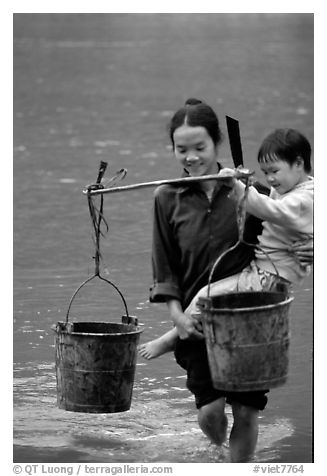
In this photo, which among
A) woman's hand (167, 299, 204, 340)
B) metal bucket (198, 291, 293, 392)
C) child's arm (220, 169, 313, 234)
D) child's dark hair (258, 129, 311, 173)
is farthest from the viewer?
child's dark hair (258, 129, 311, 173)

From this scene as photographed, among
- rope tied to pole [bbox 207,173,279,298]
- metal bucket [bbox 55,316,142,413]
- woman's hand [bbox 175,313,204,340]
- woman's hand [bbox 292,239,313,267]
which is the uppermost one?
rope tied to pole [bbox 207,173,279,298]

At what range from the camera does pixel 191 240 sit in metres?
4.82

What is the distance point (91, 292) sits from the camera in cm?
843

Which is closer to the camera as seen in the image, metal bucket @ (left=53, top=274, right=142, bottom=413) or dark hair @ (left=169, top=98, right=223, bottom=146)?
dark hair @ (left=169, top=98, right=223, bottom=146)

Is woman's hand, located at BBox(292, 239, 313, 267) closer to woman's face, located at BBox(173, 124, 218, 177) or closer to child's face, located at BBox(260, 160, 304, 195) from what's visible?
child's face, located at BBox(260, 160, 304, 195)

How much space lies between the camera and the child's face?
491 cm

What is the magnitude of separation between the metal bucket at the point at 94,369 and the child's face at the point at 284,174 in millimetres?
856

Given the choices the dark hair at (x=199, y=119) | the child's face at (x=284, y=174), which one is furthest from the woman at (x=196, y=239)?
the child's face at (x=284, y=174)

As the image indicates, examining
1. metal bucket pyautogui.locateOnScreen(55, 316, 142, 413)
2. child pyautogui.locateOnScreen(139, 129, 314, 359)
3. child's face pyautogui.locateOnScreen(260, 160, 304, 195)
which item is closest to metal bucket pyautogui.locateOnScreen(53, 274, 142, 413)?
metal bucket pyautogui.locateOnScreen(55, 316, 142, 413)

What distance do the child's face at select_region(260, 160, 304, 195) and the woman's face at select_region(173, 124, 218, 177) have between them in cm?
28

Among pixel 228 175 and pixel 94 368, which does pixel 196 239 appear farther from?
pixel 94 368
